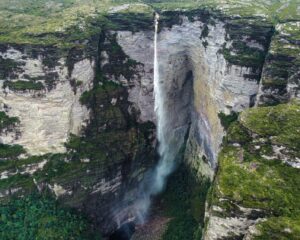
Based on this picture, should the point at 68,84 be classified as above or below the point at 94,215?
above

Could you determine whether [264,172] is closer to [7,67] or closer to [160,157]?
[7,67]

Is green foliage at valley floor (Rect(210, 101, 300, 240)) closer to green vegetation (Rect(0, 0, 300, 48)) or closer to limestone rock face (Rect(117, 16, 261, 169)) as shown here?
limestone rock face (Rect(117, 16, 261, 169))

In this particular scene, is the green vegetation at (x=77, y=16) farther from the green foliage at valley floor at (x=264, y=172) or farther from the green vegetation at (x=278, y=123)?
the green foliage at valley floor at (x=264, y=172)

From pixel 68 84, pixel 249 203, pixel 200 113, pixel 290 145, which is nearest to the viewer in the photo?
pixel 249 203

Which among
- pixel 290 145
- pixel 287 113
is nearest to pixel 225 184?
pixel 290 145

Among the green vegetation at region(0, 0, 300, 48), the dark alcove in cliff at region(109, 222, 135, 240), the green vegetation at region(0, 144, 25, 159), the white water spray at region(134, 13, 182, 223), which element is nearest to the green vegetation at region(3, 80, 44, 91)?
the green vegetation at region(0, 0, 300, 48)

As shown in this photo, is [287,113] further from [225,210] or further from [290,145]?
[225,210]

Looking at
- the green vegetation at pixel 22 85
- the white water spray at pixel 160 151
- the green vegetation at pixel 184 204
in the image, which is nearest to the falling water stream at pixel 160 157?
the white water spray at pixel 160 151
